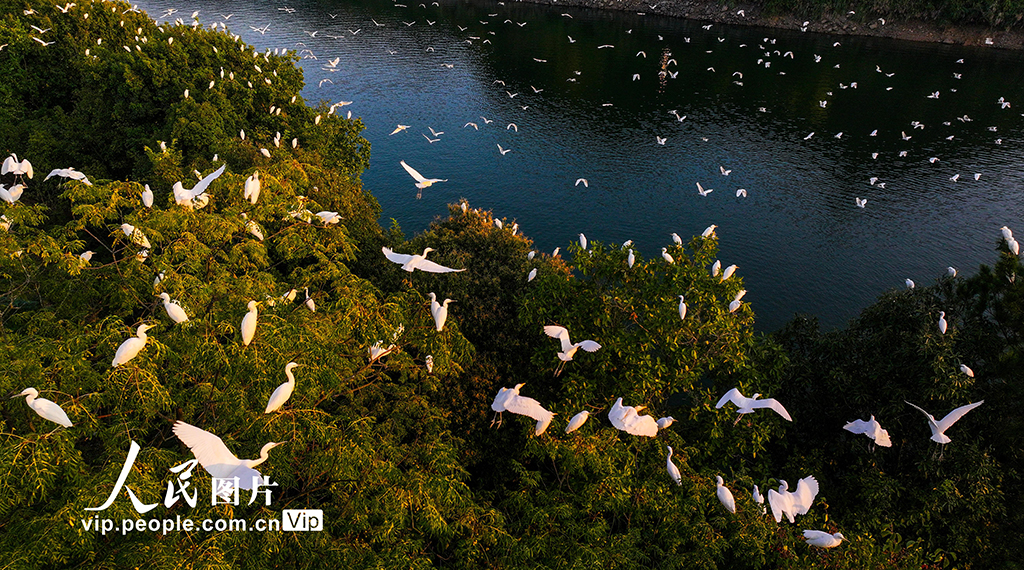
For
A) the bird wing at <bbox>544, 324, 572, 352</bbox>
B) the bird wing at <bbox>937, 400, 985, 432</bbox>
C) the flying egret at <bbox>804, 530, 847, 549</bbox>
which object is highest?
the bird wing at <bbox>544, 324, 572, 352</bbox>

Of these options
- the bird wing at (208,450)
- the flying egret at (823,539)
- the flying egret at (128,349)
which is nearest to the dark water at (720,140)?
the flying egret at (823,539)

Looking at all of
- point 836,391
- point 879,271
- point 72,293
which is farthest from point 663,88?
point 72,293

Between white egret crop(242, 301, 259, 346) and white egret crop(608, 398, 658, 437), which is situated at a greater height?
white egret crop(242, 301, 259, 346)

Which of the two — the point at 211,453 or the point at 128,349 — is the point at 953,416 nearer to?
the point at 211,453

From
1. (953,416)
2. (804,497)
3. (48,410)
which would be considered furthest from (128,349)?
(953,416)

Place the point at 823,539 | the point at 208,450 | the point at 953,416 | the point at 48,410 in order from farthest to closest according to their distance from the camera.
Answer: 1. the point at 953,416
2. the point at 823,539
3. the point at 48,410
4. the point at 208,450

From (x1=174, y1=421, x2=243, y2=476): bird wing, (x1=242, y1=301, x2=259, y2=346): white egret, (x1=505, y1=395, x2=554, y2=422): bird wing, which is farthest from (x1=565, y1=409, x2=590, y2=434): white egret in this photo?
(x1=174, y1=421, x2=243, y2=476): bird wing

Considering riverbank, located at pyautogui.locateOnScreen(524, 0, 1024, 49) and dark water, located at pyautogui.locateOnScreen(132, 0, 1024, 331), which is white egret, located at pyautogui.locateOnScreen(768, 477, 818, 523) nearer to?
dark water, located at pyautogui.locateOnScreen(132, 0, 1024, 331)
